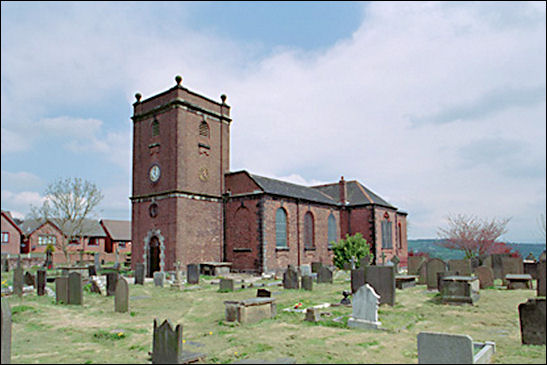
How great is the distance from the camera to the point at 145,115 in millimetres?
27219

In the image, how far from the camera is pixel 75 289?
13.6 metres

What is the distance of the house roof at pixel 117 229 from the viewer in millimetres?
57706

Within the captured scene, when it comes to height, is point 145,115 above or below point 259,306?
above

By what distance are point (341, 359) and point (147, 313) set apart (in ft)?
25.3

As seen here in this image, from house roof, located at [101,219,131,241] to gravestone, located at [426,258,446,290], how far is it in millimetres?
51414

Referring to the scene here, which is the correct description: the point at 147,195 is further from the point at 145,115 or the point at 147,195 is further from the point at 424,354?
the point at 424,354

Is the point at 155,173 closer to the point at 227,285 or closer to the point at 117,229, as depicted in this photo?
the point at 227,285

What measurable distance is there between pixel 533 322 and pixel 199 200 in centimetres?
2161

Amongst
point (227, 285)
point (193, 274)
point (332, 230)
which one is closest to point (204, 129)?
point (193, 274)

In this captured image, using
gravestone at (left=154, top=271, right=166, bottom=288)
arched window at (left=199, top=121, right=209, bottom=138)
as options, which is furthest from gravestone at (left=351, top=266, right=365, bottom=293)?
arched window at (left=199, top=121, right=209, bottom=138)

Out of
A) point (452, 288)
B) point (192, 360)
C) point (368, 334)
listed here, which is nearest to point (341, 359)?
point (368, 334)

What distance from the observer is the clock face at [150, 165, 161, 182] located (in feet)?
85.6

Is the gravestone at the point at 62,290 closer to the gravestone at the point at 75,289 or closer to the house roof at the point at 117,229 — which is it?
the gravestone at the point at 75,289

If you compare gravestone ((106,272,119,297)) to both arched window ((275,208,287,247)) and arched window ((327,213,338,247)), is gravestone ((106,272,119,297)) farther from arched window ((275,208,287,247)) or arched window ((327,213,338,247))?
arched window ((327,213,338,247))
